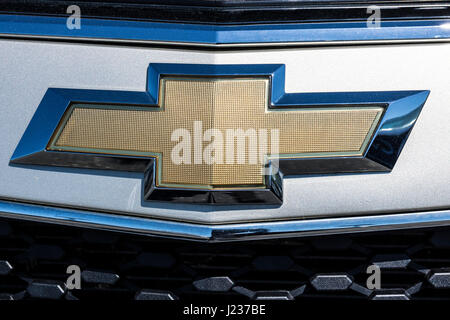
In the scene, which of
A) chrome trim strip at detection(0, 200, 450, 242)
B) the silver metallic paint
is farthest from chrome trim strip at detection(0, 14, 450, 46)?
chrome trim strip at detection(0, 200, 450, 242)

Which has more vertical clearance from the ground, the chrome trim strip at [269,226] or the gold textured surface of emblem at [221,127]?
the gold textured surface of emblem at [221,127]

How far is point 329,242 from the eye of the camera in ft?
3.23

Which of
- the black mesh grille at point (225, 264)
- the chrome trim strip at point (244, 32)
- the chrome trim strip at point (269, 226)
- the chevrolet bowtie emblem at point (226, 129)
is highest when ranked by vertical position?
the chrome trim strip at point (244, 32)

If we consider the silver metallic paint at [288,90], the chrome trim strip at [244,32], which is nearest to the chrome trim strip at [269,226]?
the silver metallic paint at [288,90]

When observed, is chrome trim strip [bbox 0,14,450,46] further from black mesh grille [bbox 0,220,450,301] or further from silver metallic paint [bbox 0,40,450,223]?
black mesh grille [bbox 0,220,450,301]

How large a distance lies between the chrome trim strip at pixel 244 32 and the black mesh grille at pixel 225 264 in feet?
1.30

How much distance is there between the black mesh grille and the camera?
38.9 inches

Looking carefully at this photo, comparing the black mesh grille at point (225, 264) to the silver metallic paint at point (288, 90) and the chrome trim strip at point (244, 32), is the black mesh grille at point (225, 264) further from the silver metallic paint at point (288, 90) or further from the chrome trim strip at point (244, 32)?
the chrome trim strip at point (244, 32)

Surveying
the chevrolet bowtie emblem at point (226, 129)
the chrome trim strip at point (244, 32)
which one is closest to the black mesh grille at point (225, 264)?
the chevrolet bowtie emblem at point (226, 129)

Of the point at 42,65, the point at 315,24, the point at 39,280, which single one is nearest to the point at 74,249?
the point at 39,280

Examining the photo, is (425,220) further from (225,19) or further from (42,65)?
(42,65)

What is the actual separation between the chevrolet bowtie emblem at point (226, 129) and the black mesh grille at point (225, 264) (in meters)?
0.14

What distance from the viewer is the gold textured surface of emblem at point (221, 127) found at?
0.90 meters

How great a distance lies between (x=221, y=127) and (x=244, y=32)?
0.62 ft
